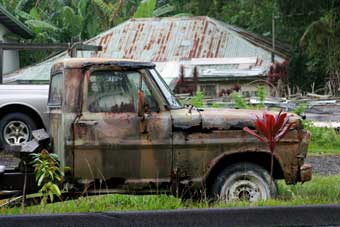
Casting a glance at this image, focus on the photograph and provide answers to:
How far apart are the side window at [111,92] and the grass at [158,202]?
3.27 feet

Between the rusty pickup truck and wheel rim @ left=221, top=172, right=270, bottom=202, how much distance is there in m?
0.01

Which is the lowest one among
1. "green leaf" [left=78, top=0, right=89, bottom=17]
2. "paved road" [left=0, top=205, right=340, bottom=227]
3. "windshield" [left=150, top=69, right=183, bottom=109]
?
"paved road" [left=0, top=205, right=340, bottom=227]

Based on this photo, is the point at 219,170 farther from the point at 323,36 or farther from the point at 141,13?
the point at 141,13

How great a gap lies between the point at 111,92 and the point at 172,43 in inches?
995

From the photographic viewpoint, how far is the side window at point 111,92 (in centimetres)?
779

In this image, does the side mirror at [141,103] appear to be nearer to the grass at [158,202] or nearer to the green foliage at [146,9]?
the grass at [158,202]

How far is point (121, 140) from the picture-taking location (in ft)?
25.1

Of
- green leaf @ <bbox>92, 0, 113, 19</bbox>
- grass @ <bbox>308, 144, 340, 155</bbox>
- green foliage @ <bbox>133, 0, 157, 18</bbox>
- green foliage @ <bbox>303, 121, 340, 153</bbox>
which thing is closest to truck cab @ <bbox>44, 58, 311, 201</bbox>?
grass @ <bbox>308, 144, 340, 155</bbox>

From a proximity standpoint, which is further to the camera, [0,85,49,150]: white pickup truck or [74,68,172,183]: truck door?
[0,85,49,150]: white pickup truck

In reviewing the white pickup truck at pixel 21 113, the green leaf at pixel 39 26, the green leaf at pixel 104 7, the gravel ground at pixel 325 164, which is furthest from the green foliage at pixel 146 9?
the white pickup truck at pixel 21 113

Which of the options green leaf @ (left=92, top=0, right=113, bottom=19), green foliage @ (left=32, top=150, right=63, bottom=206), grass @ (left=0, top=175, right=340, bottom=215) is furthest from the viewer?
green leaf @ (left=92, top=0, right=113, bottom=19)

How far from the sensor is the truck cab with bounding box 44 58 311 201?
7.67 metres

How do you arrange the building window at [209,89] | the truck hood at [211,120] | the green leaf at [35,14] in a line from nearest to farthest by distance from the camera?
the truck hood at [211,120], the building window at [209,89], the green leaf at [35,14]

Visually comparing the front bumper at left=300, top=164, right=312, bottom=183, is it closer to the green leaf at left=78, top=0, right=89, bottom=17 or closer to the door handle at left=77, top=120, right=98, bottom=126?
the door handle at left=77, top=120, right=98, bottom=126
